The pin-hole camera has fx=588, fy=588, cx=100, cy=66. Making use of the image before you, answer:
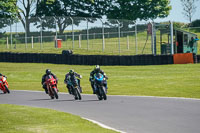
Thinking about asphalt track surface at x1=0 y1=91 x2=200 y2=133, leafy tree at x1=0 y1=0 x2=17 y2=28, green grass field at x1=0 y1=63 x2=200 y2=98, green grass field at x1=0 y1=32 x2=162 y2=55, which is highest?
leafy tree at x1=0 y1=0 x2=17 y2=28

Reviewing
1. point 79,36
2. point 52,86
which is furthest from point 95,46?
point 52,86

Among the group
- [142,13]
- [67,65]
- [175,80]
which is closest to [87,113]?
[175,80]

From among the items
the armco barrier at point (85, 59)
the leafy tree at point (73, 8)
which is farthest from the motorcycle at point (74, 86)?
the leafy tree at point (73, 8)

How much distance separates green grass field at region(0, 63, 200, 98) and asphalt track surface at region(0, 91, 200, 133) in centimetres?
241

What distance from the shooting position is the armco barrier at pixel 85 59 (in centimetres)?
3506

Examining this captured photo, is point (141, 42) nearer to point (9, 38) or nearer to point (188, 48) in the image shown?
point (188, 48)

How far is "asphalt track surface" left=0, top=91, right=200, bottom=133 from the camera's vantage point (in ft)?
40.9

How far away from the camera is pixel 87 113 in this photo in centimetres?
1564

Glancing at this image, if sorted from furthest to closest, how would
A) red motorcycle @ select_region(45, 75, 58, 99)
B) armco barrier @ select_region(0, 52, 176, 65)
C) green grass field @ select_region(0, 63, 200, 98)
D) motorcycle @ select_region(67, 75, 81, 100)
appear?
1. armco barrier @ select_region(0, 52, 176, 65)
2. green grass field @ select_region(0, 63, 200, 98)
3. red motorcycle @ select_region(45, 75, 58, 99)
4. motorcycle @ select_region(67, 75, 81, 100)

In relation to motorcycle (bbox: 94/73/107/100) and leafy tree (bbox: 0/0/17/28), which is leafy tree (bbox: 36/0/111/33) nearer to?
leafy tree (bbox: 0/0/17/28)

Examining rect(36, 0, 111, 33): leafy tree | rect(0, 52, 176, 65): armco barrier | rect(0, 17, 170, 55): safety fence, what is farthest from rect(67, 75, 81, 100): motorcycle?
rect(36, 0, 111, 33): leafy tree

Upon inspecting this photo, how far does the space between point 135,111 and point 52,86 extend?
19.8ft

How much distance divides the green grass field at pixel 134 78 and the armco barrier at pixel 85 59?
1.47ft

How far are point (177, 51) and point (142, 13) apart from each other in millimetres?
31618
